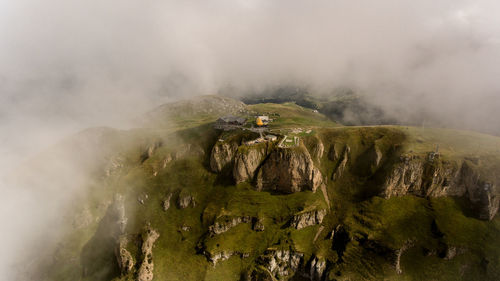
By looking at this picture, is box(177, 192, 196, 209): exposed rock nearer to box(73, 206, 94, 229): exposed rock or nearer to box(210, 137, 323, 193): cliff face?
box(210, 137, 323, 193): cliff face

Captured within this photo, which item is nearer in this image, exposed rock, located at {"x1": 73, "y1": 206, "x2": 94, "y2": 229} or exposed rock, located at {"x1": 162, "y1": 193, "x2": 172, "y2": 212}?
exposed rock, located at {"x1": 73, "y1": 206, "x2": 94, "y2": 229}

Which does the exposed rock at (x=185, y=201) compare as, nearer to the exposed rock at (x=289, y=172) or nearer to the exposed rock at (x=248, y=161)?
the exposed rock at (x=248, y=161)

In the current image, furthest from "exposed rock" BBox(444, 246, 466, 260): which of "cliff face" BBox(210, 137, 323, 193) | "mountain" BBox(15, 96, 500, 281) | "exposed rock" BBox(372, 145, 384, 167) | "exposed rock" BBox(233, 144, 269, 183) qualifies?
"exposed rock" BBox(233, 144, 269, 183)

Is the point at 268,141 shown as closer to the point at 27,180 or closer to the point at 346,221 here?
the point at 346,221

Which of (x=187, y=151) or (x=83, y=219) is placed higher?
(x=187, y=151)

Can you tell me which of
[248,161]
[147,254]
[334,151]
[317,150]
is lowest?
[147,254]

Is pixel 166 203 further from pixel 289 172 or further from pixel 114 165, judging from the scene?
pixel 289 172

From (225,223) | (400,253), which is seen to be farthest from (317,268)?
(225,223)

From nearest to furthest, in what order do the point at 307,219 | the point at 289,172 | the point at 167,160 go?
the point at 307,219
the point at 289,172
the point at 167,160
